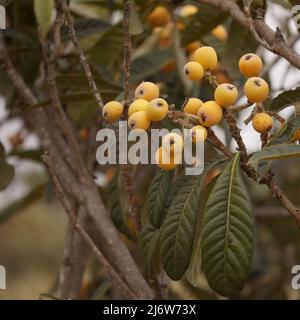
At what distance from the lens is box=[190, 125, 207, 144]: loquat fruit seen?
2.74 ft

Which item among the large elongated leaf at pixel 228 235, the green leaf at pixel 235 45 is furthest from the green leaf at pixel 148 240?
the green leaf at pixel 235 45

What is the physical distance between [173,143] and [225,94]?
0.08 m

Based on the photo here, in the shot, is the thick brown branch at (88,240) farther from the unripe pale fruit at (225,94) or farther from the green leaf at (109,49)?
the green leaf at (109,49)

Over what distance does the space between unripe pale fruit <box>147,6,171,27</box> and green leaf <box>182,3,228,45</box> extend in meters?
0.10

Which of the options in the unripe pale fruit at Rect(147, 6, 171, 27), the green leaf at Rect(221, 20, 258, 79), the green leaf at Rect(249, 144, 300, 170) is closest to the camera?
the green leaf at Rect(249, 144, 300, 170)

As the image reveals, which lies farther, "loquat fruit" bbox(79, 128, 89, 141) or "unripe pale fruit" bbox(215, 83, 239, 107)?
"loquat fruit" bbox(79, 128, 89, 141)

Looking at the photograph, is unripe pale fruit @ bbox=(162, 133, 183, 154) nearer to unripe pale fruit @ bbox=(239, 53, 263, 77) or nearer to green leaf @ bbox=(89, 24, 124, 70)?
unripe pale fruit @ bbox=(239, 53, 263, 77)

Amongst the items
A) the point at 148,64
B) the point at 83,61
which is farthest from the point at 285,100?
the point at 148,64

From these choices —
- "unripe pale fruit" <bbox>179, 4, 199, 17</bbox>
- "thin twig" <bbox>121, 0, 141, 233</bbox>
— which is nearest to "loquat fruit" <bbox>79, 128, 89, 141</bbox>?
"unripe pale fruit" <bbox>179, 4, 199, 17</bbox>

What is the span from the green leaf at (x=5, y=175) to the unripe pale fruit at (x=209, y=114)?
503 mm

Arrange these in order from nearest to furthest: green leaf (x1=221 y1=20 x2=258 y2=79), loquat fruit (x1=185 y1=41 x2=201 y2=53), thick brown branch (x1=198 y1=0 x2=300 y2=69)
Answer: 1. thick brown branch (x1=198 y1=0 x2=300 y2=69)
2. green leaf (x1=221 y1=20 x2=258 y2=79)
3. loquat fruit (x1=185 y1=41 x2=201 y2=53)

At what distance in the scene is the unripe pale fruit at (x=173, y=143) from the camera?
32.9 inches

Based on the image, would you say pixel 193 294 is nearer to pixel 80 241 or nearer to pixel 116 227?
pixel 80 241

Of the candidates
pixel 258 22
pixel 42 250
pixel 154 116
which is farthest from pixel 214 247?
pixel 42 250
